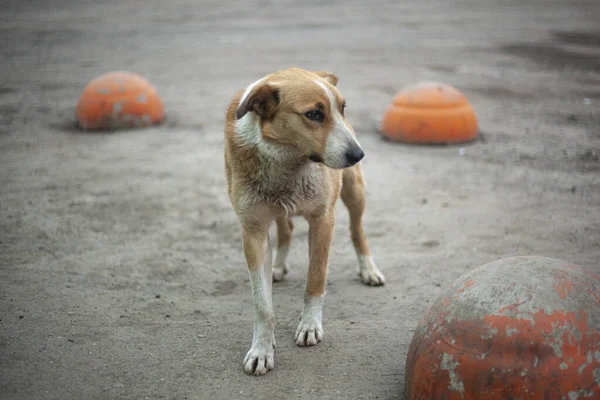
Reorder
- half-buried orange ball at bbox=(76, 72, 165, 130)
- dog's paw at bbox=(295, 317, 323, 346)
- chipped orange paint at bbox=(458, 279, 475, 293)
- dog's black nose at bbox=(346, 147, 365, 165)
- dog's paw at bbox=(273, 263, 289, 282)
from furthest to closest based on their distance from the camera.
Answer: half-buried orange ball at bbox=(76, 72, 165, 130), dog's paw at bbox=(273, 263, 289, 282), dog's paw at bbox=(295, 317, 323, 346), dog's black nose at bbox=(346, 147, 365, 165), chipped orange paint at bbox=(458, 279, 475, 293)

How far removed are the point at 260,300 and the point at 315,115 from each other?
1.21m

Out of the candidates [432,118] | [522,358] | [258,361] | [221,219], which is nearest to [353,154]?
[258,361]

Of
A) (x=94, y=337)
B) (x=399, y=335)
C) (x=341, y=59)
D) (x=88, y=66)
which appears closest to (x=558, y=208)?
(x=399, y=335)

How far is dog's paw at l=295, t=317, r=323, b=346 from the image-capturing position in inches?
165

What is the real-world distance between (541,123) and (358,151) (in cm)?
670

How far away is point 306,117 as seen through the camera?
3.74 metres

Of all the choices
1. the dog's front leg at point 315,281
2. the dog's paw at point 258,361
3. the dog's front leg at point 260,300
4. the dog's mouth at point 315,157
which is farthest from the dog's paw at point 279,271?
the dog's mouth at point 315,157

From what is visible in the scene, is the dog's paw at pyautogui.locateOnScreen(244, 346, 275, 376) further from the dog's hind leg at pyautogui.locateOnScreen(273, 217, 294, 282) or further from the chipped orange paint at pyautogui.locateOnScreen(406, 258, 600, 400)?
the dog's hind leg at pyautogui.locateOnScreen(273, 217, 294, 282)

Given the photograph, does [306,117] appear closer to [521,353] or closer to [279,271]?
[521,353]

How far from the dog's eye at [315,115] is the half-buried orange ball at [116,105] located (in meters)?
6.24

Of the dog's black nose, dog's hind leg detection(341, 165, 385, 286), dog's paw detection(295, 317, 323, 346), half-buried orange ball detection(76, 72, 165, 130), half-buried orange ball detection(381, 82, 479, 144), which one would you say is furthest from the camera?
half-buried orange ball detection(76, 72, 165, 130)

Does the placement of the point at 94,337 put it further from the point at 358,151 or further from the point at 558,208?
the point at 558,208

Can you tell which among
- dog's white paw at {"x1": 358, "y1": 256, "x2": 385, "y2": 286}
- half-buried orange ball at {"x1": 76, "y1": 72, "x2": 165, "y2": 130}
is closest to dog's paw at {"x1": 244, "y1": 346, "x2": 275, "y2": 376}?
dog's white paw at {"x1": 358, "y1": 256, "x2": 385, "y2": 286}

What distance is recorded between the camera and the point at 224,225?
21.1 ft
